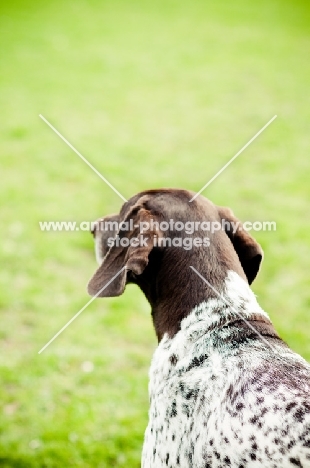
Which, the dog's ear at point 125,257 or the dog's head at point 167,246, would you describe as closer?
the dog's ear at point 125,257

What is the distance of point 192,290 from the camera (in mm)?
3201

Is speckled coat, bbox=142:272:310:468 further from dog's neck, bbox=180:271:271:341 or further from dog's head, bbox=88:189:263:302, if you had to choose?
dog's head, bbox=88:189:263:302

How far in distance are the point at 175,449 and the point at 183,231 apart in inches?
44.5

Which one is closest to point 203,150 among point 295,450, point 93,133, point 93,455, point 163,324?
point 93,133

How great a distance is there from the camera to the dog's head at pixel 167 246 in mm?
3209

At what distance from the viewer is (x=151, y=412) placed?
3.14 m

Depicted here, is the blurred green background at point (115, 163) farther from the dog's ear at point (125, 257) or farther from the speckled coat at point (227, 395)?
the dog's ear at point (125, 257)

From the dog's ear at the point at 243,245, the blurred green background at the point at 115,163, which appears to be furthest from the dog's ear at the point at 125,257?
the blurred green background at the point at 115,163

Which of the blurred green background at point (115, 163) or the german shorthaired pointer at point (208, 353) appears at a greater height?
the german shorthaired pointer at point (208, 353)

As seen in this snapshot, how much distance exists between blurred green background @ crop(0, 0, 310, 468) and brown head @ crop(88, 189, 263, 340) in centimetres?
189

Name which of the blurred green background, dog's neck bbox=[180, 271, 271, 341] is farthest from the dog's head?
the blurred green background

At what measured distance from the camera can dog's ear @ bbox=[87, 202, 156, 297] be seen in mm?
3076

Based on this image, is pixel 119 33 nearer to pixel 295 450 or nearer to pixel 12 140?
pixel 12 140

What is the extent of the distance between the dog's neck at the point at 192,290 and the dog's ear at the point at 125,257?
0.57 ft
